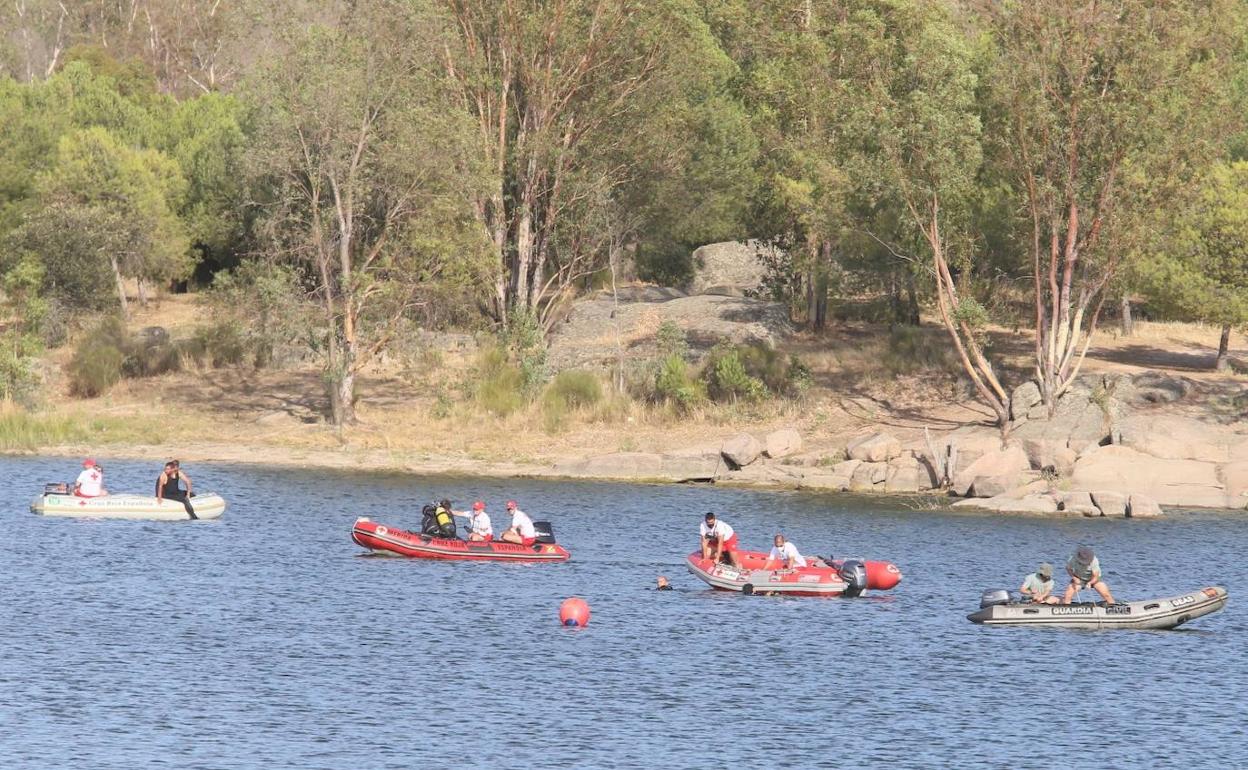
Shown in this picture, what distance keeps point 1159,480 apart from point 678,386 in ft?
60.5

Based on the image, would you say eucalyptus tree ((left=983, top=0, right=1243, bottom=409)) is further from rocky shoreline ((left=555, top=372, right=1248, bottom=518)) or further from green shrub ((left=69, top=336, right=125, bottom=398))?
green shrub ((left=69, top=336, right=125, bottom=398))

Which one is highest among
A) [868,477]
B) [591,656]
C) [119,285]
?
[119,285]

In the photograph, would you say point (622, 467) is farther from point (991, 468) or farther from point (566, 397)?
point (991, 468)

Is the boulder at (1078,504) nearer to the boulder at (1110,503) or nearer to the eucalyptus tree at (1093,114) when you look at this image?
the boulder at (1110,503)

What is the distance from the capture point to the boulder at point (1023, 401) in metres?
64.0

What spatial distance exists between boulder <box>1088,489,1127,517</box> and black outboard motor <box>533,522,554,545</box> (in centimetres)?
1897

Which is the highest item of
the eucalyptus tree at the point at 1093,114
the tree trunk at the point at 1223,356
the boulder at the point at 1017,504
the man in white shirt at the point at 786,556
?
the eucalyptus tree at the point at 1093,114

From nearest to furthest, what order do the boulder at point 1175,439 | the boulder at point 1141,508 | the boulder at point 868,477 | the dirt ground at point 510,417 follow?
the boulder at point 1141,508, the boulder at point 1175,439, the boulder at point 868,477, the dirt ground at point 510,417

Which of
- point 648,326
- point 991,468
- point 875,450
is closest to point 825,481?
point 875,450

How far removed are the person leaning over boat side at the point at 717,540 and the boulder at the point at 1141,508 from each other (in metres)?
17.4

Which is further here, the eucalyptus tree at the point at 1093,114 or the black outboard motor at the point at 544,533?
the eucalyptus tree at the point at 1093,114

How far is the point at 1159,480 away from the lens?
58000 millimetres

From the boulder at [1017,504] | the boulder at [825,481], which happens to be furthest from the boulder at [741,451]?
the boulder at [1017,504]

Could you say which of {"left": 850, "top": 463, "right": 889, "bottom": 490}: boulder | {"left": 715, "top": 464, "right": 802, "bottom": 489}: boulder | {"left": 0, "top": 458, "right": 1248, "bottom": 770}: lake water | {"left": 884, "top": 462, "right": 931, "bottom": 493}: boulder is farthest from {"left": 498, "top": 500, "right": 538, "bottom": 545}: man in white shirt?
{"left": 884, "top": 462, "right": 931, "bottom": 493}: boulder
